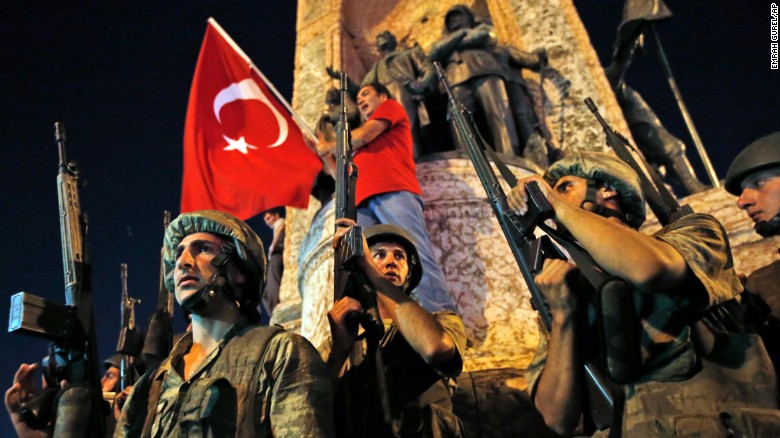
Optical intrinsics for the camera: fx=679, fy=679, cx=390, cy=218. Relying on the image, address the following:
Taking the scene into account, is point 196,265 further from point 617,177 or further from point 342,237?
point 617,177

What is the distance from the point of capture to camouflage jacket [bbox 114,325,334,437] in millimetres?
1913

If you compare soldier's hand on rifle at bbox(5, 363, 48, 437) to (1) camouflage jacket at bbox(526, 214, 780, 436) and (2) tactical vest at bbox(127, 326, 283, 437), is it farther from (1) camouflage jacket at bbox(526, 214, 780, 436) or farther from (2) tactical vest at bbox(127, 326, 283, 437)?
(1) camouflage jacket at bbox(526, 214, 780, 436)

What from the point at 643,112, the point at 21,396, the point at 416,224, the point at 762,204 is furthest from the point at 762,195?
the point at 643,112

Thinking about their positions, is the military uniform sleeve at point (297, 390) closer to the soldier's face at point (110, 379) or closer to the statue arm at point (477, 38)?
the soldier's face at point (110, 379)

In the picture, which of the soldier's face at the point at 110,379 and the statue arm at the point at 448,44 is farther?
the statue arm at the point at 448,44

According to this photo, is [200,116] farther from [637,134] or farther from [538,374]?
[538,374]

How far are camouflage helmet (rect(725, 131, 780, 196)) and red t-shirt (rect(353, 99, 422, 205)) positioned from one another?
2260mm

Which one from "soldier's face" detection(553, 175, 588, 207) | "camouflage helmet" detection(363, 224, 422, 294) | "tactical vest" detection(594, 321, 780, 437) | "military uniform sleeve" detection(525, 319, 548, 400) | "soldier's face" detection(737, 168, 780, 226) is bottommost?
"tactical vest" detection(594, 321, 780, 437)

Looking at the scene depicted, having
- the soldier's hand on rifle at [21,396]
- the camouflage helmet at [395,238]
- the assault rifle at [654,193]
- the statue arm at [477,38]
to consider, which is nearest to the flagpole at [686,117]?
the statue arm at [477,38]

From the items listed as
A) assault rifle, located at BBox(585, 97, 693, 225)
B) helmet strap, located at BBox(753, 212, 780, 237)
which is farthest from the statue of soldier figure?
helmet strap, located at BBox(753, 212, 780, 237)

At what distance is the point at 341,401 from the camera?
2352 millimetres

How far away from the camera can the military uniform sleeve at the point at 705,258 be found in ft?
5.98

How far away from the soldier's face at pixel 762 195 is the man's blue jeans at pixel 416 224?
1810 millimetres

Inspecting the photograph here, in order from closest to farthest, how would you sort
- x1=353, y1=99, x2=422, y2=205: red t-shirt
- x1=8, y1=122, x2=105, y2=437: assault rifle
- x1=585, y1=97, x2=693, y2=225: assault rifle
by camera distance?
x1=8, y1=122, x2=105, y2=437: assault rifle → x1=585, y1=97, x2=693, y2=225: assault rifle → x1=353, y1=99, x2=422, y2=205: red t-shirt
